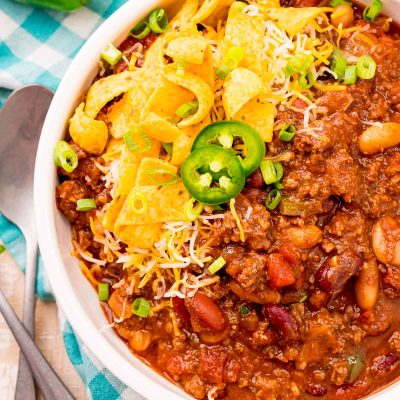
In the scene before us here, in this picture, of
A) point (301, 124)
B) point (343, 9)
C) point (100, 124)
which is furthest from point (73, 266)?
point (343, 9)

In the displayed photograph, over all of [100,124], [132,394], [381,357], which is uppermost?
[100,124]

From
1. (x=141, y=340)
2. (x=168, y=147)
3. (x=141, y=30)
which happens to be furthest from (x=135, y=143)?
(x=141, y=340)

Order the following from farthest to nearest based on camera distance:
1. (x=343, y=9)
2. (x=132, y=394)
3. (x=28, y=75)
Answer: (x=28, y=75)
(x=132, y=394)
(x=343, y=9)

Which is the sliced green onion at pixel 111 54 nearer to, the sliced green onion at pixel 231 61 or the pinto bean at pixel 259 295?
the sliced green onion at pixel 231 61

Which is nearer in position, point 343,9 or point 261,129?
point 261,129

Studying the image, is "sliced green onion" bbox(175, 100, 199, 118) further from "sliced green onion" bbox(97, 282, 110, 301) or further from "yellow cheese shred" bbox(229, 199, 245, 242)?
"sliced green onion" bbox(97, 282, 110, 301)

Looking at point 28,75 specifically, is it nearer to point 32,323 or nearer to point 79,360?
point 32,323

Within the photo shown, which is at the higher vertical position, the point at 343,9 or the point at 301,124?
the point at 343,9
